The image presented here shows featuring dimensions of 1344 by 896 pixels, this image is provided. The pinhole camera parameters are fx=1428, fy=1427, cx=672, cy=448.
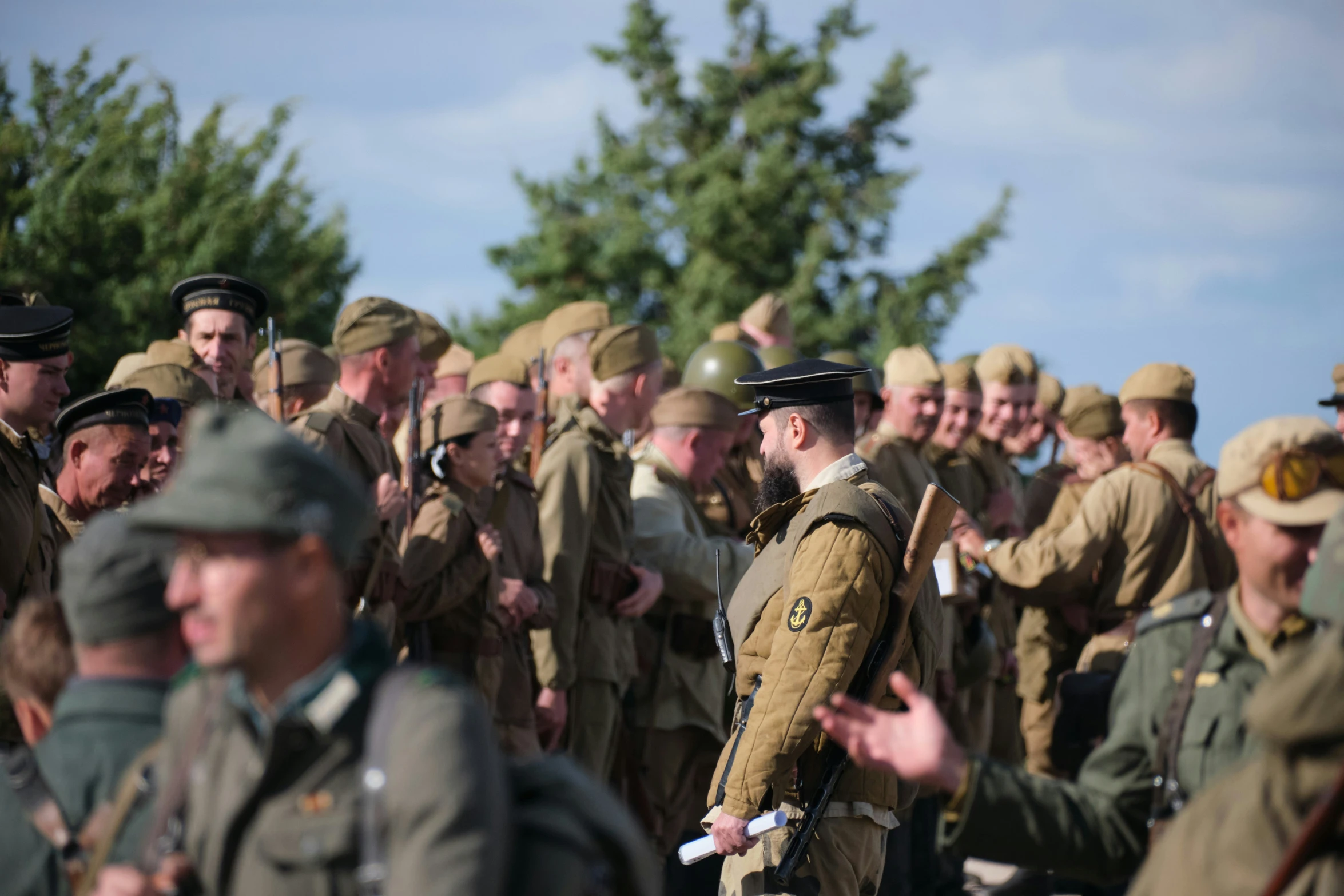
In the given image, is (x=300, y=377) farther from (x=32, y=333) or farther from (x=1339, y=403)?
(x=1339, y=403)

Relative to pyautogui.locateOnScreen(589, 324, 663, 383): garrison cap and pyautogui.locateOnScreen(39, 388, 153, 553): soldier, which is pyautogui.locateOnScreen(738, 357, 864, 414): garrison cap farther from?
pyautogui.locateOnScreen(589, 324, 663, 383): garrison cap

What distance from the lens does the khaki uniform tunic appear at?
6156 millimetres

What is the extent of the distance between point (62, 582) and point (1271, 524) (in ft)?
8.27

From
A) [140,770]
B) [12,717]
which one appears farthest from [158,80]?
[140,770]

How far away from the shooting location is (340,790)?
2.30 metres

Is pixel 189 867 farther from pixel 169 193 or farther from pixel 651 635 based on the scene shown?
pixel 169 193

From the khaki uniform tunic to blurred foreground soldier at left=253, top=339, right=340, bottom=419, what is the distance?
116 centimetres

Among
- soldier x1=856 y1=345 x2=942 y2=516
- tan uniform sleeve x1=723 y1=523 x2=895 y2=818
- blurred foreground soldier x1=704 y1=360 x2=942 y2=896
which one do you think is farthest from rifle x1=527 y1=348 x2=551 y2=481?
tan uniform sleeve x1=723 y1=523 x2=895 y2=818

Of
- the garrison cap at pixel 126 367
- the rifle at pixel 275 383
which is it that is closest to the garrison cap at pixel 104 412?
the garrison cap at pixel 126 367

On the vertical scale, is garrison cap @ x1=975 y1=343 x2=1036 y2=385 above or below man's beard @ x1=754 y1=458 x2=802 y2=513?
above

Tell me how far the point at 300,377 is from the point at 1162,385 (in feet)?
15.6

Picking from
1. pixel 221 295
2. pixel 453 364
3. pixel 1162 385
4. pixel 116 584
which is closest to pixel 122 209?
pixel 453 364

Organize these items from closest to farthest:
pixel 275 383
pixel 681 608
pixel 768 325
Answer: pixel 275 383 → pixel 681 608 → pixel 768 325

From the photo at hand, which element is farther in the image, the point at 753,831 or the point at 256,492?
the point at 753,831
